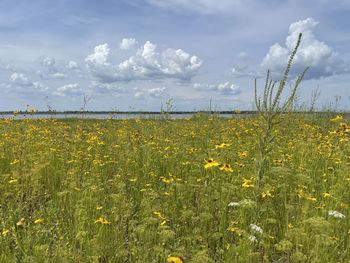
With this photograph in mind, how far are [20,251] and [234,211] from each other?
7.69 ft

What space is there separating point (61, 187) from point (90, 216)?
155cm

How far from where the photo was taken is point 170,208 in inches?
190

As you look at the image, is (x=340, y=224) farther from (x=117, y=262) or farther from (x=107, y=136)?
(x=107, y=136)

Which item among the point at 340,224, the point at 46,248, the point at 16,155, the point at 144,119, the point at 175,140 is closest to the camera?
the point at 46,248

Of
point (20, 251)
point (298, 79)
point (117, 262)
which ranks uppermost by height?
point (298, 79)

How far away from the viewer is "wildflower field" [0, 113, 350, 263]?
3.44 metres

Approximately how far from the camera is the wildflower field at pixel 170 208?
3.44 m

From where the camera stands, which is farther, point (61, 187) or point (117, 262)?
point (61, 187)

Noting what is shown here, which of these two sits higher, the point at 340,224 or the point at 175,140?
the point at 175,140

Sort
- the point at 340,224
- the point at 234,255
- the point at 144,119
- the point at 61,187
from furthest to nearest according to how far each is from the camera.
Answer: the point at 144,119, the point at 61,187, the point at 340,224, the point at 234,255

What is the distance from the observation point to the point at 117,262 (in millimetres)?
3766

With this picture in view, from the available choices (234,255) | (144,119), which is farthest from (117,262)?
(144,119)

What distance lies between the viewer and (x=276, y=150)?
751 centimetres

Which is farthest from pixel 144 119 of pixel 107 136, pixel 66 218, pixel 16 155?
pixel 66 218
